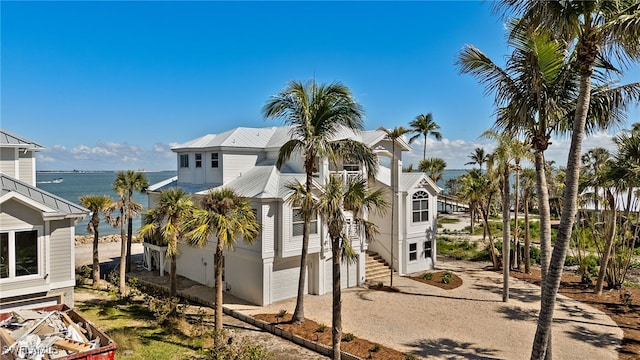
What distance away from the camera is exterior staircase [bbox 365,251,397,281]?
21.2 meters

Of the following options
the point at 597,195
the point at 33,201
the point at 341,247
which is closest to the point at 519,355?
the point at 341,247

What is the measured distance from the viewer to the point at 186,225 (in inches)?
497

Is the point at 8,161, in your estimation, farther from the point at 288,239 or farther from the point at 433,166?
the point at 433,166

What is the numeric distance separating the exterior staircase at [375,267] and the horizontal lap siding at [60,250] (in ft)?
44.5

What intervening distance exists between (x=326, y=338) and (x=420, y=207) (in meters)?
11.6

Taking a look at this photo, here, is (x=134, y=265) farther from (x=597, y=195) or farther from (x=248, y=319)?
(x=597, y=195)

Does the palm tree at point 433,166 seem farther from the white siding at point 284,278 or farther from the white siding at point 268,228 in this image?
the white siding at point 268,228

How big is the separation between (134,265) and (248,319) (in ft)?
42.3

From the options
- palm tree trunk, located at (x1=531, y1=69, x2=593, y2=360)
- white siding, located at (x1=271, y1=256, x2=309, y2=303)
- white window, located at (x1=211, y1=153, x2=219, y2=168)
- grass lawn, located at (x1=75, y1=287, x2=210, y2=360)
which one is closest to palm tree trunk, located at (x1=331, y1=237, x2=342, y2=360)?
grass lawn, located at (x1=75, y1=287, x2=210, y2=360)

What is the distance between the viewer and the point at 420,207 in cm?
2284

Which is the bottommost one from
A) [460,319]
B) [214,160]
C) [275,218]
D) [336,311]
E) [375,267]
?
[460,319]

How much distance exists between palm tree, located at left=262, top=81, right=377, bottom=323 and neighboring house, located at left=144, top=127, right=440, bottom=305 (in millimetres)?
2567

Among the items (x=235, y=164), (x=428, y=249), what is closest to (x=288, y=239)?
(x=235, y=164)

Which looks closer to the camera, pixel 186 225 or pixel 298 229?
pixel 186 225
